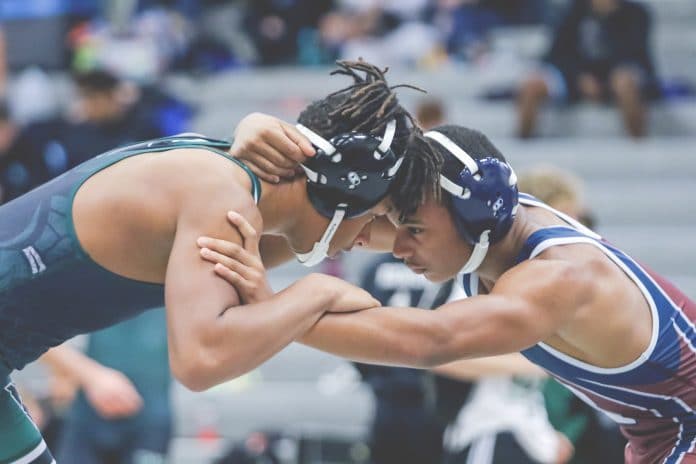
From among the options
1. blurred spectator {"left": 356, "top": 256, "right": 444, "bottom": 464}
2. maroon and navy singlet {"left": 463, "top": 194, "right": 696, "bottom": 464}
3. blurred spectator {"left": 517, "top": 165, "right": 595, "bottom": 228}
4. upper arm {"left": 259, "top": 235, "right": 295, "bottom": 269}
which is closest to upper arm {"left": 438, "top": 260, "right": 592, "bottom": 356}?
maroon and navy singlet {"left": 463, "top": 194, "right": 696, "bottom": 464}

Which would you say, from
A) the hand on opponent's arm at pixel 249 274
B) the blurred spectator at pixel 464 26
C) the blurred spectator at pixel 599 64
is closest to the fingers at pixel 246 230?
the hand on opponent's arm at pixel 249 274

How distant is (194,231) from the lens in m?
3.32

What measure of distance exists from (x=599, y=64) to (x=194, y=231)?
21.9 feet

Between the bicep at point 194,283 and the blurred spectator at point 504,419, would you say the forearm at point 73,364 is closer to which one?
the blurred spectator at point 504,419

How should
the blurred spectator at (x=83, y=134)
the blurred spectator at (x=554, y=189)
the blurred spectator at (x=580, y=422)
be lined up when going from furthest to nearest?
1. the blurred spectator at (x=83, y=134)
2. the blurred spectator at (x=580, y=422)
3. the blurred spectator at (x=554, y=189)

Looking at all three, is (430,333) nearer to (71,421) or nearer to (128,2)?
(71,421)

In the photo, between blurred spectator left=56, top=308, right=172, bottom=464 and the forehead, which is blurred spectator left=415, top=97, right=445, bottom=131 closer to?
blurred spectator left=56, top=308, right=172, bottom=464

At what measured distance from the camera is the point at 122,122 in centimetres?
869

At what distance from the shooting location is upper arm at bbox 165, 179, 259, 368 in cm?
323

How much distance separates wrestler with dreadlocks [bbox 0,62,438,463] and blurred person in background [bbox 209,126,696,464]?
0.32 feet

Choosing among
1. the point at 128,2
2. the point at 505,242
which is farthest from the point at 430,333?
the point at 128,2

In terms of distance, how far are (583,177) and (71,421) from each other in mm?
4603

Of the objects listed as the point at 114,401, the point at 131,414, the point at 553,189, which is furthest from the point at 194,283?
the point at 131,414

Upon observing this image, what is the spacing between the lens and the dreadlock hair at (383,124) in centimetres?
365
